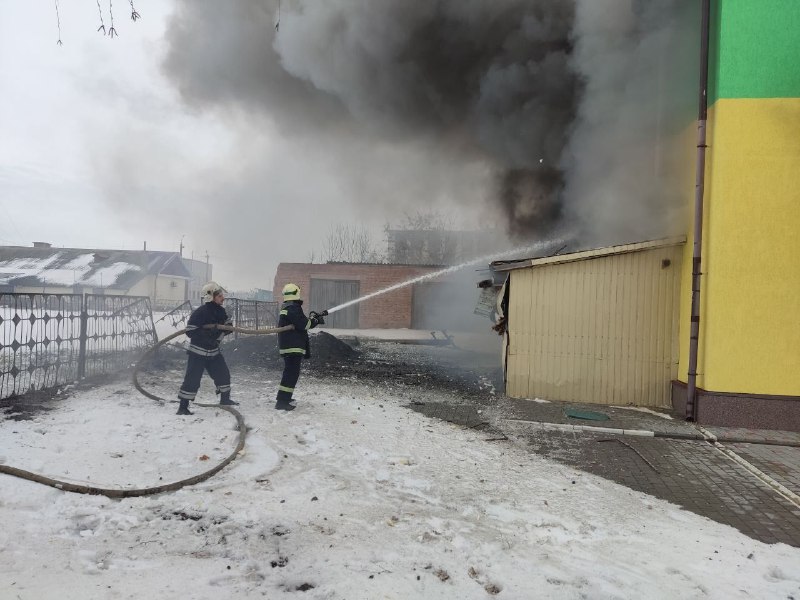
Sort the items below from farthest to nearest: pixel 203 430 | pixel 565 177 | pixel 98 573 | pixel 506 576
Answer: pixel 565 177 → pixel 203 430 → pixel 506 576 → pixel 98 573

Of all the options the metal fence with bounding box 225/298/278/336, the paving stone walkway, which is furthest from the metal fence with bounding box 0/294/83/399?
the paving stone walkway

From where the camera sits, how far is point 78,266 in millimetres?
36844

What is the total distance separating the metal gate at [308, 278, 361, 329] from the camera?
73.7 feet

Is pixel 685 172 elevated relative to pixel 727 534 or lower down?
elevated

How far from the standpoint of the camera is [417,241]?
33875 mm

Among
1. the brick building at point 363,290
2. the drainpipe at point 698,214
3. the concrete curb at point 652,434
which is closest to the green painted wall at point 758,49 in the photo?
the drainpipe at point 698,214

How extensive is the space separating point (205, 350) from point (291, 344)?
1042 mm

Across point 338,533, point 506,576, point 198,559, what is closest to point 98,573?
point 198,559

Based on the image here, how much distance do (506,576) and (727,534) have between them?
1762 mm

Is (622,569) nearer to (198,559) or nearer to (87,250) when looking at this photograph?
(198,559)

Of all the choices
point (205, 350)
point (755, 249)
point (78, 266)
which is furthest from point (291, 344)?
point (78, 266)

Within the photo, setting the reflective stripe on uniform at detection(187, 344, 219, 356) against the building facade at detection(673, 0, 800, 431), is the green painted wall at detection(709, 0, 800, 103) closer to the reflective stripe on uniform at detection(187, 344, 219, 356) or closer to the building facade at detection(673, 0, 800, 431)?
the building facade at detection(673, 0, 800, 431)

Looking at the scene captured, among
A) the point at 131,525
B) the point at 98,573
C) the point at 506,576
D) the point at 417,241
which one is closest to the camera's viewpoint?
the point at 98,573

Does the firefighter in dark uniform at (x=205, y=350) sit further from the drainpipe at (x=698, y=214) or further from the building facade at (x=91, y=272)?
the building facade at (x=91, y=272)
